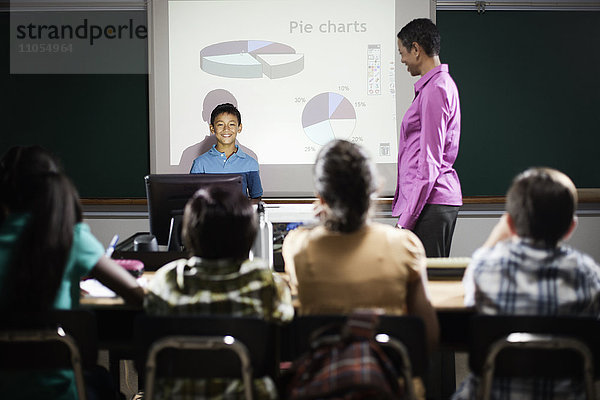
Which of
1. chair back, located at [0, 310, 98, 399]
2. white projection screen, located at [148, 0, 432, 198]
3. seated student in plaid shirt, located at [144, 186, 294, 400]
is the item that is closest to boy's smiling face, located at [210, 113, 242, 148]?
white projection screen, located at [148, 0, 432, 198]

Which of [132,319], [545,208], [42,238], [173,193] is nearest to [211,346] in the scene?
[42,238]

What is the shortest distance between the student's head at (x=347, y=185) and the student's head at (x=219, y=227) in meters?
0.21

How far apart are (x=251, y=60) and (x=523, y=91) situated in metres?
1.78

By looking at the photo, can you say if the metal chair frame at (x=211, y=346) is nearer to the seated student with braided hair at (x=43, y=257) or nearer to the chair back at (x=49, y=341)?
the chair back at (x=49, y=341)

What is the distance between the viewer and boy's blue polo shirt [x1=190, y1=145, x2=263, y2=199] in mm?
3736

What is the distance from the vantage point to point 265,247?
6.32ft

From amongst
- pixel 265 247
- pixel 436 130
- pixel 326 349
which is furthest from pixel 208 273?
pixel 436 130

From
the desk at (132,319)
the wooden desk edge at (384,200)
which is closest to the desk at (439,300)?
the desk at (132,319)

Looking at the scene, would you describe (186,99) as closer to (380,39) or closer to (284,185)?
(284,185)

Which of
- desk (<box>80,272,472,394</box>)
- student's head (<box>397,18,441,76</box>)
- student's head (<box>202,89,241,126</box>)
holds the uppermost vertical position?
student's head (<box>397,18,441,76</box>)

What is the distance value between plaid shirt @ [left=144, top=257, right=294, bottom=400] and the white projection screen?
2.47 m

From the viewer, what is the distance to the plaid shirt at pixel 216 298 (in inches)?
54.3

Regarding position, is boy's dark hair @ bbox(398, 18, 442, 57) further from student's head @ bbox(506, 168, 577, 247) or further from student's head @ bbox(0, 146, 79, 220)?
student's head @ bbox(0, 146, 79, 220)

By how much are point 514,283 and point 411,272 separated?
0.25 metres
